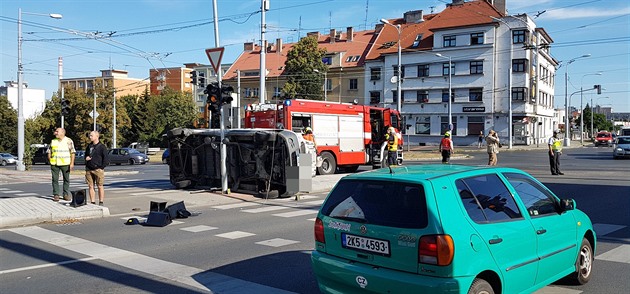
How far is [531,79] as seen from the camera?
54.2m

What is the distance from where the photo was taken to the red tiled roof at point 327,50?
6688 cm

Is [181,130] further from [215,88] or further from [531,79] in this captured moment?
[531,79]

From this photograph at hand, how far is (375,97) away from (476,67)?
13.1m

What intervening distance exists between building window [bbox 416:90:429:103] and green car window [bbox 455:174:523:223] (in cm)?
5568

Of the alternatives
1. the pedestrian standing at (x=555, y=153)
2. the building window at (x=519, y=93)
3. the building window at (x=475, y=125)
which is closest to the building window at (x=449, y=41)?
the building window at (x=519, y=93)

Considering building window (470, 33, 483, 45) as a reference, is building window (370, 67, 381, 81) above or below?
below

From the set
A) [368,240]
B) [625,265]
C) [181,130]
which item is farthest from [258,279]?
[181,130]

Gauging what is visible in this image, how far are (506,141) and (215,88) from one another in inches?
1780

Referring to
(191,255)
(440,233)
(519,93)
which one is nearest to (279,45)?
(519,93)

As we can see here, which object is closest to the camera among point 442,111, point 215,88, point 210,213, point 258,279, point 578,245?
point 578,245

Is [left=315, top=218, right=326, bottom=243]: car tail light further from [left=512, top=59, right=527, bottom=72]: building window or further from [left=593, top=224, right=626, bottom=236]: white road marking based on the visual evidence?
[left=512, top=59, right=527, bottom=72]: building window

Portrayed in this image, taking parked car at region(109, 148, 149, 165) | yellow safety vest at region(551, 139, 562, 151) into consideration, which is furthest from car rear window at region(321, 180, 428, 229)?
parked car at region(109, 148, 149, 165)

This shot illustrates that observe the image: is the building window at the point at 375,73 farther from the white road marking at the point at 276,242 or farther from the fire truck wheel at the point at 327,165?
the white road marking at the point at 276,242

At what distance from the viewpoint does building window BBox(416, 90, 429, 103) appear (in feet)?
195
